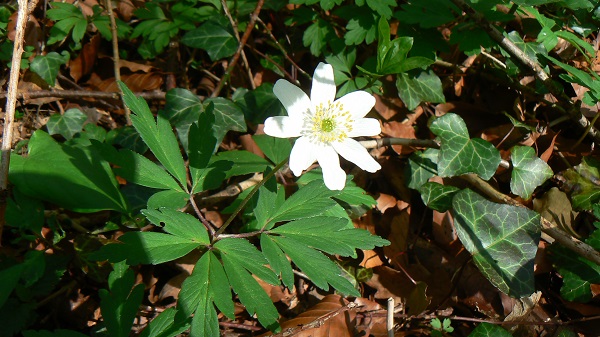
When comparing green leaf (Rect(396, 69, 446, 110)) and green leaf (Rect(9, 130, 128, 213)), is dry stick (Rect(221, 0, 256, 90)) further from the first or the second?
green leaf (Rect(9, 130, 128, 213))

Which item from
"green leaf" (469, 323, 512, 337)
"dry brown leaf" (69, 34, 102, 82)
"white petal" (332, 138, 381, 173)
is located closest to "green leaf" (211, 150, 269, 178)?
"white petal" (332, 138, 381, 173)

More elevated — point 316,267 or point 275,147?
point 275,147

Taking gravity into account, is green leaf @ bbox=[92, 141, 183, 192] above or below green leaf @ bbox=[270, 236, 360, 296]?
above

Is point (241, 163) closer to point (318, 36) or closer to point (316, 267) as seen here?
point (316, 267)

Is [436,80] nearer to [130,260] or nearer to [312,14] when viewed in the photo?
[312,14]

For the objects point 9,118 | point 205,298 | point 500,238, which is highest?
point 9,118

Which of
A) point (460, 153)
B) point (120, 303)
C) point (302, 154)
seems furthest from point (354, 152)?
point (120, 303)

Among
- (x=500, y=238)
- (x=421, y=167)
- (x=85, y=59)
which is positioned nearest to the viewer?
(x=500, y=238)

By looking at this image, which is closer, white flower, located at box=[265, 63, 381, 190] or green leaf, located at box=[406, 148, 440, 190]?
white flower, located at box=[265, 63, 381, 190]
